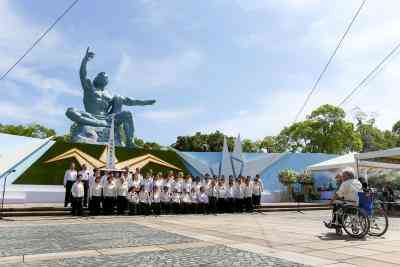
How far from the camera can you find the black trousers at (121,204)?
43.4 ft

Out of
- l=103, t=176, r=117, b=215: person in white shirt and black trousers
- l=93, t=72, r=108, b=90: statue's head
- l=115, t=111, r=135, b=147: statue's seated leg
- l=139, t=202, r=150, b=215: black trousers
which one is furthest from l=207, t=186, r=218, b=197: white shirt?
l=93, t=72, r=108, b=90: statue's head

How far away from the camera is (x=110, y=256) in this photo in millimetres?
5441

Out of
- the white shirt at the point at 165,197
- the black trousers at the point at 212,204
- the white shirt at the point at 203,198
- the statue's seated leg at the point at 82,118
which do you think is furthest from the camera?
the statue's seated leg at the point at 82,118

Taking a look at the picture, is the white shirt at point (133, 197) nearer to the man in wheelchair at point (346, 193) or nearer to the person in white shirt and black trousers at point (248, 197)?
the person in white shirt and black trousers at point (248, 197)

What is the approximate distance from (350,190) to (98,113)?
76.2 ft

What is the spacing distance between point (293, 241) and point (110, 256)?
328cm

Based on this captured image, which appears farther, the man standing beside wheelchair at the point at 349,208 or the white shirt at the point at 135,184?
the white shirt at the point at 135,184

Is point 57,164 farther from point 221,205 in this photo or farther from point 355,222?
point 355,222

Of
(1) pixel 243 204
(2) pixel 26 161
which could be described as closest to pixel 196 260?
(1) pixel 243 204

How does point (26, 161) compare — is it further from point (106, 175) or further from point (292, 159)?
point (292, 159)

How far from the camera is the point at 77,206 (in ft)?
41.0

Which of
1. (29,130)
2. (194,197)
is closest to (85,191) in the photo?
(194,197)

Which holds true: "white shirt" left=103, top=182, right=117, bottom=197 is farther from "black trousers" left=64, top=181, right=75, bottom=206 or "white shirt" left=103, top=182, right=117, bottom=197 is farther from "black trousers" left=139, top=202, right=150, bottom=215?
"black trousers" left=64, top=181, right=75, bottom=206

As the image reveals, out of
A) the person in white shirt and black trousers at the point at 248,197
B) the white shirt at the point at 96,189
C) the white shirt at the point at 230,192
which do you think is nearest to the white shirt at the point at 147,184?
the white shirt at the point at 96,189
